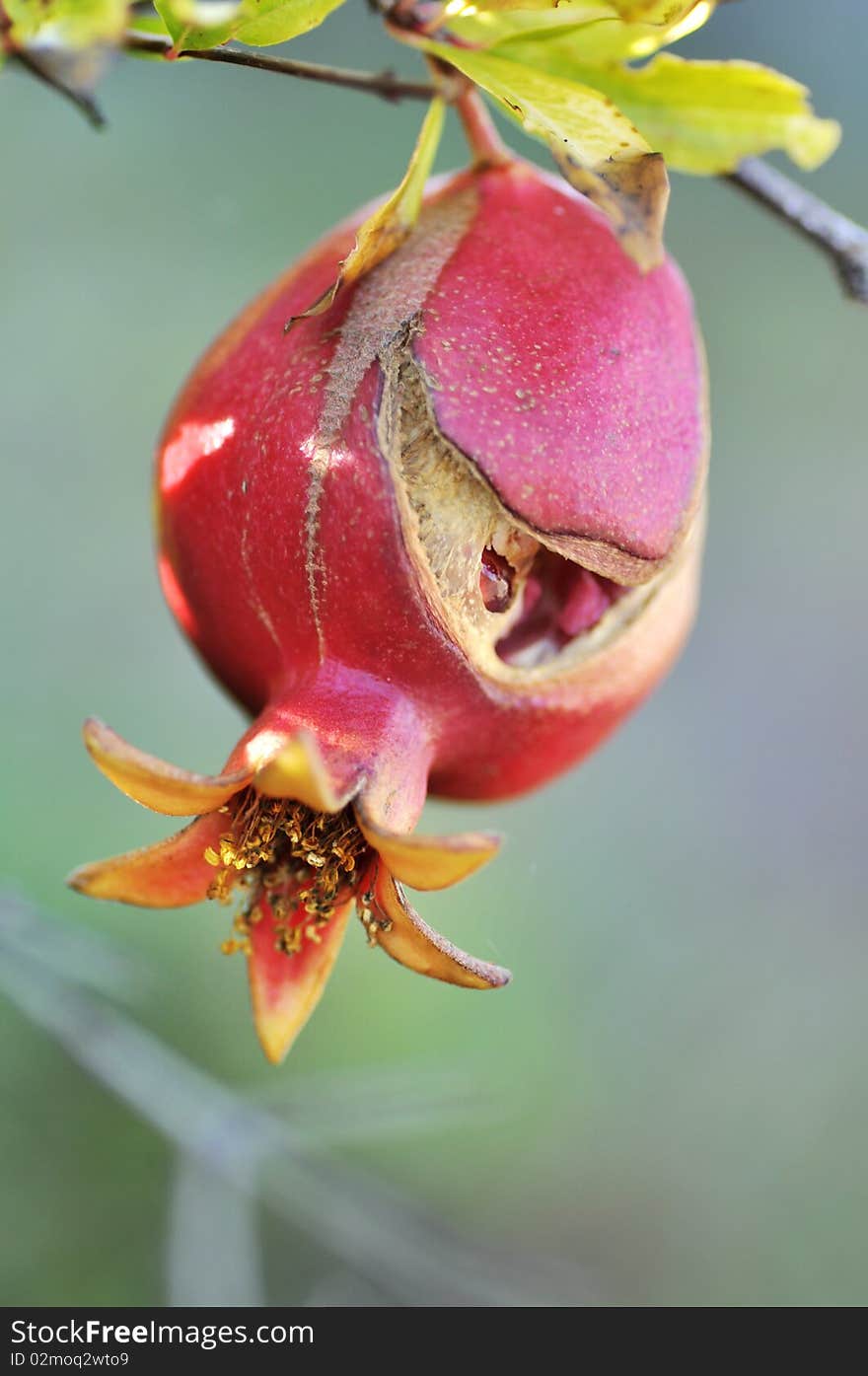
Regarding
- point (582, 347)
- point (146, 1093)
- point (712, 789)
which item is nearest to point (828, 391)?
point (712, 789)

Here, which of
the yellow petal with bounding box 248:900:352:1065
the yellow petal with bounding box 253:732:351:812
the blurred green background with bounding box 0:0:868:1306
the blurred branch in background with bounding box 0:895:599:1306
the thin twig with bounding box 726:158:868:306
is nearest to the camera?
the yellow petal with bounding box 253:732:351:812

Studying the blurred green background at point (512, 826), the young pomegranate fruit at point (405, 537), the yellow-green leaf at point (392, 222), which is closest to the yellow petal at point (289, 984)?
the young pomegranate fruit at point (405, 537)

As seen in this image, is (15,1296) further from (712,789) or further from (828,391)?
(828,391)

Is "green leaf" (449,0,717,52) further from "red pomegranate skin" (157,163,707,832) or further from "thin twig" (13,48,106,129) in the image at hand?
"thin twig" (13,48,106,129)

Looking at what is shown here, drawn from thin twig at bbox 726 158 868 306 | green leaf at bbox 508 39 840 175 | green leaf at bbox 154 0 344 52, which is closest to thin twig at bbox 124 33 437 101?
green leaf at bbox 154 0 344 52

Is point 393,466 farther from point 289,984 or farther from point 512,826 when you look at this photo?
point 512,826

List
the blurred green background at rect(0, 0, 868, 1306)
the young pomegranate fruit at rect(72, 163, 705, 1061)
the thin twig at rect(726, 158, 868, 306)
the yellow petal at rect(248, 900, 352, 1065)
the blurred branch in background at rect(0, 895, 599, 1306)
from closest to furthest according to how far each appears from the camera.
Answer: the young pomegranate fruit at rect(72, 163, 705, 1061) < the yellow petal at rect(248, 900, 352, 1065) < the thin twig at rect(726, 158, 868, 306) < the blurred branch in background at rect(0, 895, 599, 1306) < the blurred green background at rect(0, 0, 868, 1306)

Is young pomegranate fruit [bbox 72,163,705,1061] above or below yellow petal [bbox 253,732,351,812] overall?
above

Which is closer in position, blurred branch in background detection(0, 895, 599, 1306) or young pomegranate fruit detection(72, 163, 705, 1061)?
young pomegranate fruit detection(72, 163, 705, 1061)
